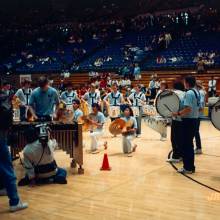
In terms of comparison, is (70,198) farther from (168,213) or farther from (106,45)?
(106,45)

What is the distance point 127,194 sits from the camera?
7.28 metres

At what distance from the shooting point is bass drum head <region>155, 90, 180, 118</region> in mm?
9711

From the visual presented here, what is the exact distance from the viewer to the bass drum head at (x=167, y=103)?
9.71 metres

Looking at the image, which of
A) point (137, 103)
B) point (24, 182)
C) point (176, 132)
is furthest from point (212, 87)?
point (24, 182)

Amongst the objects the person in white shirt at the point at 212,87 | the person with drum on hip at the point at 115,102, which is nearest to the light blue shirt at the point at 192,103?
the person with drum on hip at the point at 115,102

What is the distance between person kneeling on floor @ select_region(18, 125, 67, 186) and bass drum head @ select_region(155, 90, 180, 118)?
10.4 ft

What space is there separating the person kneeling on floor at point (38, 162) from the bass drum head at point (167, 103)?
316 centimetres

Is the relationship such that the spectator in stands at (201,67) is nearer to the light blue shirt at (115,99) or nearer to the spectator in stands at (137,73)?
the spectator in stands at (137,73)

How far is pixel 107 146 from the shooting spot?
41.0ft

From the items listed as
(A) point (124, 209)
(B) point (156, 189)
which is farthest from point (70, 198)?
(B) point (156, 189)

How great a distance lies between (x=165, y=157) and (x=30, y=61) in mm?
25508

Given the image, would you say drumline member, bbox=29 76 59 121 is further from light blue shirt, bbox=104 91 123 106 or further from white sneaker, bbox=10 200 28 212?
light blue shirt, bbox=104 91 123 106

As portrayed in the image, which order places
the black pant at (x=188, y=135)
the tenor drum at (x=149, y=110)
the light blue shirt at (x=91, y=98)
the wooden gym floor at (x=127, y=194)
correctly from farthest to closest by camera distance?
the light blue shirt at (x=91, y=98), the tenor drum at (x=149, y=110), the black pant at (x=188, y=135), the wooden gym floor at (x=127, y=194)

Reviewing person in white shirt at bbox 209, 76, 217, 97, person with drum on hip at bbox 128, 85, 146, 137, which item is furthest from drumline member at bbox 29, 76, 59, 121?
person in white shirt at bbox 209, 76, 217, 97
